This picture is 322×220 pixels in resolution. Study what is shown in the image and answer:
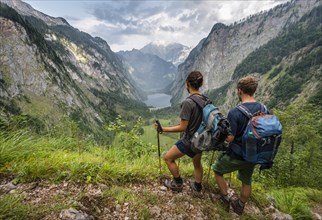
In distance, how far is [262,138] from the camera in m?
4.11

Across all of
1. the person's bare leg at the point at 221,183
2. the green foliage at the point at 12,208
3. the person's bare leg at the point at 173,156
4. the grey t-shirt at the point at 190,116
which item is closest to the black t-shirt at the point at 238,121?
the grey t-shirt at the point at 190,116

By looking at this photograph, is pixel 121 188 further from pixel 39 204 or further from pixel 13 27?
pixel 13 27

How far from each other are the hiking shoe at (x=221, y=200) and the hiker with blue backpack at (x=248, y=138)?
0.07ft

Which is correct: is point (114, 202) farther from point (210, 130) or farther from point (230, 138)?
point (230, 138)

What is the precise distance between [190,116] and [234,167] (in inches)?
57.5

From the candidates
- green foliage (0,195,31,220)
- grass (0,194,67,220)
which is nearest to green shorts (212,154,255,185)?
grass (0,194,67,220)

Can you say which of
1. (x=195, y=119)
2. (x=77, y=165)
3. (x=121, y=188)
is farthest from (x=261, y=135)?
(x=77, y=165)

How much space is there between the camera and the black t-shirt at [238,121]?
172 inches

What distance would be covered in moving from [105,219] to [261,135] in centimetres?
323

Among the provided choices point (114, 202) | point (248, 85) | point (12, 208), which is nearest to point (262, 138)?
point (248, 85)

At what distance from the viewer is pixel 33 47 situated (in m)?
144

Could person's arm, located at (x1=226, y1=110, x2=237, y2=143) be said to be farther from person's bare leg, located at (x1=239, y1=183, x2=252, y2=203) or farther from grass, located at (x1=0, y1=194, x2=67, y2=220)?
grass, located at (x1=0, y1=194, x2=67, y2=220)

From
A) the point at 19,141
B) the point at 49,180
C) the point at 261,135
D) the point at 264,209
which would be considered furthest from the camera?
the point at 264,209

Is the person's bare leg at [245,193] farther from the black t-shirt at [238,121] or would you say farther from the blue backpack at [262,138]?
the black t-shirt at [238,121]
